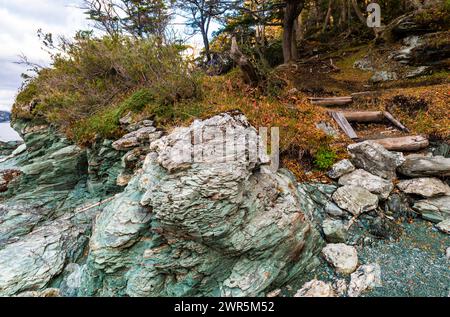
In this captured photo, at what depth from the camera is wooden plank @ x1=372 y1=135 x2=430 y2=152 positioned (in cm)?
534

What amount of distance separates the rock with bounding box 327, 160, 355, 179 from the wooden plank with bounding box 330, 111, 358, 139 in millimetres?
1416

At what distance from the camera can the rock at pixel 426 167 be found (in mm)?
4406

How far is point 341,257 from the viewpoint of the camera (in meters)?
3.51

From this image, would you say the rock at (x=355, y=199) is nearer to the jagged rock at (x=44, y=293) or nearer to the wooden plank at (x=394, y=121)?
the wooden plank at (x=394, y=121)

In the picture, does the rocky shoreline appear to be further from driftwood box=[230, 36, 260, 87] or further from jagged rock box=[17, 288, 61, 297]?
driftwood box=[230, 36, 260, 87]

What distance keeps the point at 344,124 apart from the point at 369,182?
241 centimetres

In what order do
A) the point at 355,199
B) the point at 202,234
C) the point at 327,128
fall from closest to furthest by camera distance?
the point at 202,234, the point at 355,199, the point at 327,128

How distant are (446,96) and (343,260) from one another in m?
6.51

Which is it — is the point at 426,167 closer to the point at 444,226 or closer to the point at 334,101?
the point at 444,226

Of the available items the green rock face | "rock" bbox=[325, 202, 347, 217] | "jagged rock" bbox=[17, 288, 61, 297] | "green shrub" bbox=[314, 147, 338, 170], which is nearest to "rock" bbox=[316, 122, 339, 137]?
"green shrub" bbox=[314, 147, 338, 170]

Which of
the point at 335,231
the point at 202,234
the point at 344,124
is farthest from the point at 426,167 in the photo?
the point at 202,234

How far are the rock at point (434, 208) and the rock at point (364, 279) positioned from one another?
1643mm

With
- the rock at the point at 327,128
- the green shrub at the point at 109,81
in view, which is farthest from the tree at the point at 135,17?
the rock at the point at 327,128
